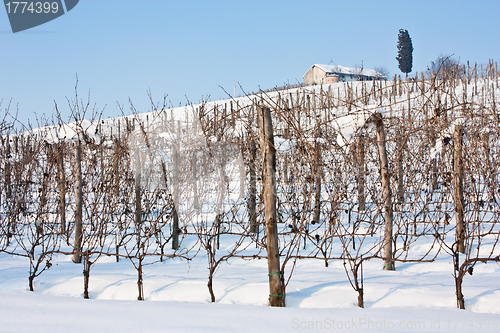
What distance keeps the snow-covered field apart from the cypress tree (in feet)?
122

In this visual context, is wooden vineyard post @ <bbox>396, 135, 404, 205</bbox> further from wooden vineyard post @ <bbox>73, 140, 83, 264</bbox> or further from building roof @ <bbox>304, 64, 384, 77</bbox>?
building roof @ <bbox>304, 64, 384, 77</bbox>

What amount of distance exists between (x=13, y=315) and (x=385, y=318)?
90.8 inches

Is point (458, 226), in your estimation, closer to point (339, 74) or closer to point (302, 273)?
point (302, 273)

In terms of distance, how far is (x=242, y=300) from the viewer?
285cm

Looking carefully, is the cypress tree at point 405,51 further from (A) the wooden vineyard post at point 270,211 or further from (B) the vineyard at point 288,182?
(A) the wooden vineyard post at point 270,211

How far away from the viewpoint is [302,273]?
3549 millimetres

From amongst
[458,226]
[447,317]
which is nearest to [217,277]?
[447,317]

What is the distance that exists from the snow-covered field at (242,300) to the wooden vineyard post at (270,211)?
182mm

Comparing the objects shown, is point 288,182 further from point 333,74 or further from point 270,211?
point 333,74

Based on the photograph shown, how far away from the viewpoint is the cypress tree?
3597 centimetres

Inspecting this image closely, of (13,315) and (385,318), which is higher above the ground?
(13,315)

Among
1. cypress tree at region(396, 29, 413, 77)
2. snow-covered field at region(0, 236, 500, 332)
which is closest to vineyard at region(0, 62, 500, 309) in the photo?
snow-covered field at region(0, 236, 500, 332)

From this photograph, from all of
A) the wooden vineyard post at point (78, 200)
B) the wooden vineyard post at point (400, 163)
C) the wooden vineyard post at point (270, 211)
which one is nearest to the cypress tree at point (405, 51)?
the wooden vineyard post at point (400, 163)

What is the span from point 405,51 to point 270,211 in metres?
39.5
